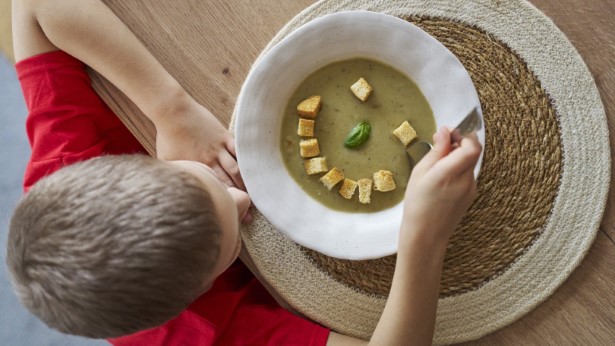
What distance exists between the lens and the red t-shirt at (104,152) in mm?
1045

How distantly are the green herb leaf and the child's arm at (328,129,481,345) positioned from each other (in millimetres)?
133

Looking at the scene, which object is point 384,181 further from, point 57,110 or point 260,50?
point 57,110

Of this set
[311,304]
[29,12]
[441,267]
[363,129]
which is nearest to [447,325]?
[441,267]

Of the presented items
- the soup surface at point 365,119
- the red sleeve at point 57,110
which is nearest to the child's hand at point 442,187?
the soup surface at point 365,119

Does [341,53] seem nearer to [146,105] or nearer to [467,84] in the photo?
[467,84]

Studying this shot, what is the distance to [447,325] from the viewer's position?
40.8 inches

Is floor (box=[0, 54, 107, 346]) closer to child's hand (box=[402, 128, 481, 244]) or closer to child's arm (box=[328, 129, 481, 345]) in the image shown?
child's arm (box=[328, 129, 481, 345])

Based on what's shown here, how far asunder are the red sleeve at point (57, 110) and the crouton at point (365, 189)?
0.57 m

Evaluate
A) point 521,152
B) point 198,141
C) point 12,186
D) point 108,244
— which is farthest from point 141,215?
point 12,186

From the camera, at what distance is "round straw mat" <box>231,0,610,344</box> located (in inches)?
38.8

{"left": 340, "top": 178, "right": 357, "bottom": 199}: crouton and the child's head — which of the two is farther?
{"left": 340, "top": 178, "right": 357, "bottom": 199}: crouton

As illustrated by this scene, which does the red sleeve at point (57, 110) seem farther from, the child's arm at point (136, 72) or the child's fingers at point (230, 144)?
the child's fingers at point (230, 144)

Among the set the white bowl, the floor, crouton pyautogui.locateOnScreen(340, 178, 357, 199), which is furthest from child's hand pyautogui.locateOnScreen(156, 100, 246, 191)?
the floor

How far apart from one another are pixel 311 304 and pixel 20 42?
794 mm
